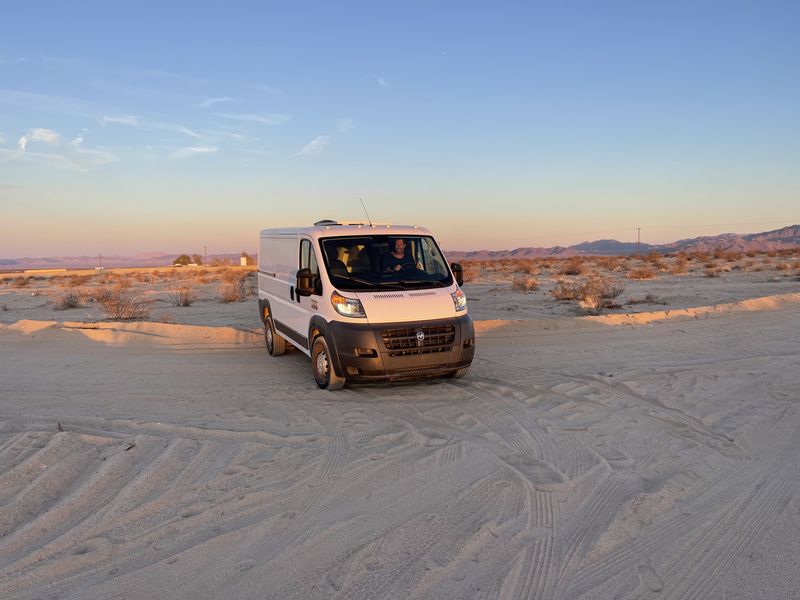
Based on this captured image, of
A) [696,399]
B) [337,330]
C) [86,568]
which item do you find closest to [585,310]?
[696,399]

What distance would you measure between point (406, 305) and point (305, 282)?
1.47 m

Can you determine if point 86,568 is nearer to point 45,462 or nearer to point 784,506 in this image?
point 45,462

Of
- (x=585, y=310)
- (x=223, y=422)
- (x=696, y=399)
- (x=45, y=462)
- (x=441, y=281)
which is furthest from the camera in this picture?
(x=585, y=310)

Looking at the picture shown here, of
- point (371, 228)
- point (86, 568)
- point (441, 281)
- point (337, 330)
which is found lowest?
point (86, 568)

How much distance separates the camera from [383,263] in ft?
28.1

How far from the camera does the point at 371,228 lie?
9.07 m

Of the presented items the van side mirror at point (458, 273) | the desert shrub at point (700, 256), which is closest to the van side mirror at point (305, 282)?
the van side mirror at point (458, 273)

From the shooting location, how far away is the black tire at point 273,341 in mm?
10891

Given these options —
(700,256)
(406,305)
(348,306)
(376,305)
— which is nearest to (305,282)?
(348,306)

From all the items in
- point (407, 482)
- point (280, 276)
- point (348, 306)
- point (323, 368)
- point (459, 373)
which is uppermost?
point (280, 276)

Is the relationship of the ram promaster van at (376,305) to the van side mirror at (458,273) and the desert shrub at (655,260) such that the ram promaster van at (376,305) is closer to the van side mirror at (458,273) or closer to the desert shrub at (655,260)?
the van side mirror at (458,273)

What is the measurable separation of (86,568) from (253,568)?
102cm

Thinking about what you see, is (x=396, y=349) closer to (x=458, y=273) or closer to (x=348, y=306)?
(x=348, y=306)

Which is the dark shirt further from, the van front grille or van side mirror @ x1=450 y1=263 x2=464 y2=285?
the van front grille
